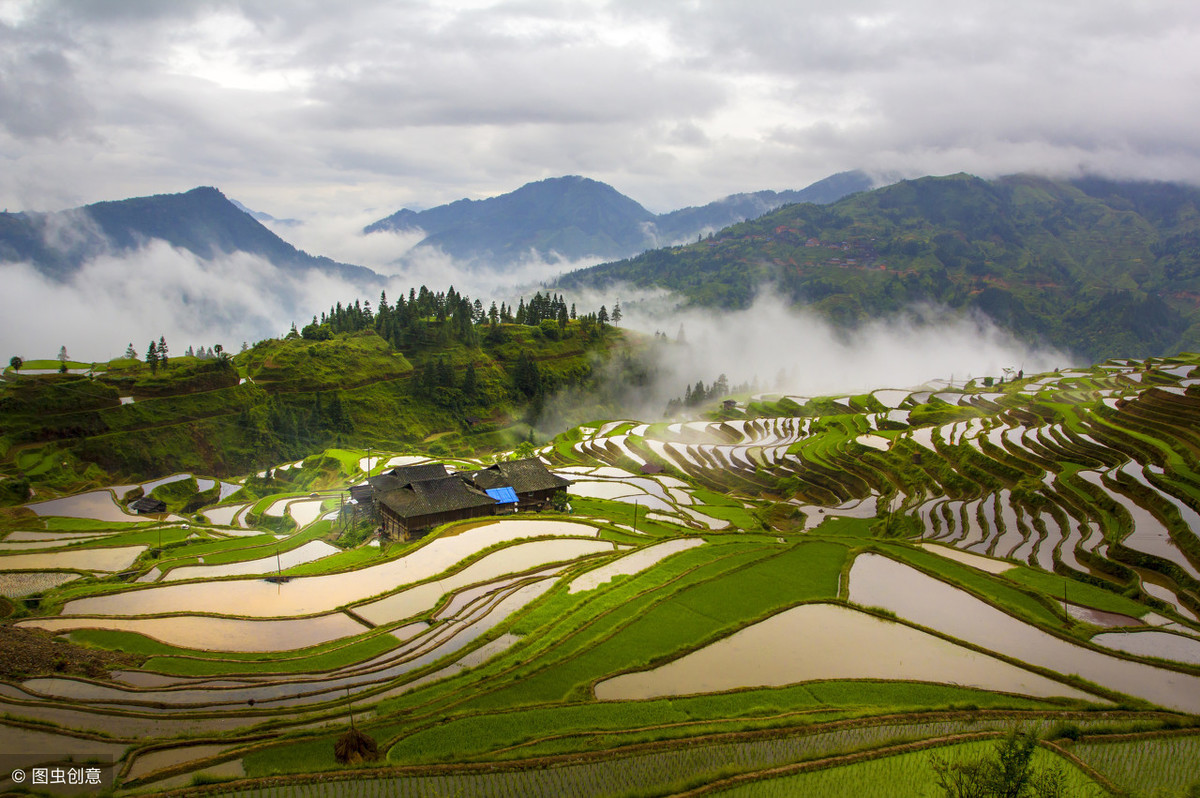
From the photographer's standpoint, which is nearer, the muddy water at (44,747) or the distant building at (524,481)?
the muddy water at (44,747)

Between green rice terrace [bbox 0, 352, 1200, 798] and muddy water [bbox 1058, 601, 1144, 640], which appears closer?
green rice terrace [bbox 0, 352, 1200, 798]

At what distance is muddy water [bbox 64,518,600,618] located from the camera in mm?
23906

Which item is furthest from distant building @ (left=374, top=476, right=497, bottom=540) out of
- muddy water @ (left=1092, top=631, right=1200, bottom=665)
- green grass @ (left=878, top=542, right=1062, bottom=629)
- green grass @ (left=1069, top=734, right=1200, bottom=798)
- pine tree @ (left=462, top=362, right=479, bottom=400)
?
pine tree @ (left=462, top=362, right=479, bottom=400)

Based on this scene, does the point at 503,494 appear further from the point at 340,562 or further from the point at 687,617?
the point at 687,617

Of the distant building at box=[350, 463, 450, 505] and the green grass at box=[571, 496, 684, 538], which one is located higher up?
the distant building at box=[350, 463, 450, 505]

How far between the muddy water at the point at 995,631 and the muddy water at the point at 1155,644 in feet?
3.56

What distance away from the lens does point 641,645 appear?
19.2 meters

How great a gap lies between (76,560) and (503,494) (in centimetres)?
2379

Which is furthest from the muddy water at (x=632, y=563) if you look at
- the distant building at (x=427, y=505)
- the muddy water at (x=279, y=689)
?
the distant building at (x=427, y=505)

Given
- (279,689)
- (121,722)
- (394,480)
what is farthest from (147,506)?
(121,722)

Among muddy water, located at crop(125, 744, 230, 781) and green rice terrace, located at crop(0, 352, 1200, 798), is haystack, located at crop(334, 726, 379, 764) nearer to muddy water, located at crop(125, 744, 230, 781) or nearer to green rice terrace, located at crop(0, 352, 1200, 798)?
green rice terrace, located at crop(0, 352, 1200, 798)

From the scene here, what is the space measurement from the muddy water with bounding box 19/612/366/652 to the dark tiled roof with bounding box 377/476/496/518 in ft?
46.0

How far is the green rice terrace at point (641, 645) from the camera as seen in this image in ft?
43.0

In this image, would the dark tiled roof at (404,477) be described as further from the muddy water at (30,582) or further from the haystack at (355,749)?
the haystack at (355,749)
